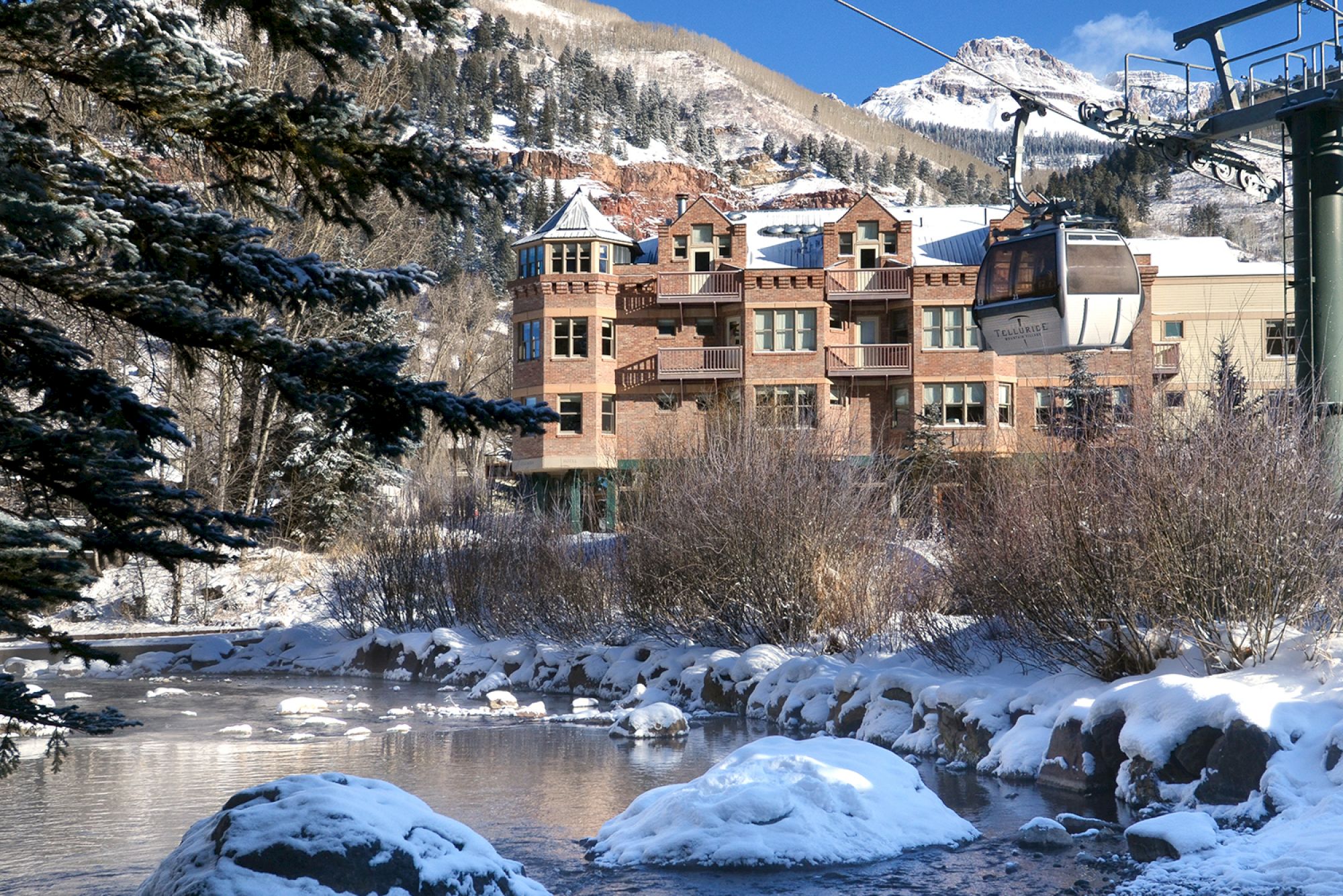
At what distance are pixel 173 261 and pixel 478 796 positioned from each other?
25.8 ft

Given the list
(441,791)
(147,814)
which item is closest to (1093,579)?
(441,791)

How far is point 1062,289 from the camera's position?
16.6 metres

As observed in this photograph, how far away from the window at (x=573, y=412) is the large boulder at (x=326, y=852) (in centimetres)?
3908

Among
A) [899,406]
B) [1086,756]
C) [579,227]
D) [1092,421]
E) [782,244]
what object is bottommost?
[1086,756]

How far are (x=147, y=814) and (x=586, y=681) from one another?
11.1m

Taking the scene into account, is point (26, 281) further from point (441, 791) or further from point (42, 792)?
point (42, 792)

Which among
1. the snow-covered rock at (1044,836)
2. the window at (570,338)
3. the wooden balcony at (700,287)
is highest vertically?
the wooden balcony at (700,287)

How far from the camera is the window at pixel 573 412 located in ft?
155

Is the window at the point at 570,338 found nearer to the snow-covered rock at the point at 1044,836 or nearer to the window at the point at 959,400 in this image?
the window at the point at 959,400

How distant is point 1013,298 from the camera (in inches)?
677

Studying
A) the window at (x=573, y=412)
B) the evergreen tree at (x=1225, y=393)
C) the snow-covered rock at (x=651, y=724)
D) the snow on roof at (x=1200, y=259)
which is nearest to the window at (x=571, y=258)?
the window at (x=573, y=412)

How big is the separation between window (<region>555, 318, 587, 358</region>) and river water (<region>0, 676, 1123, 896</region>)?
27.0 m

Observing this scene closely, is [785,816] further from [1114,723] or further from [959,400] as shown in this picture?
[959,400]

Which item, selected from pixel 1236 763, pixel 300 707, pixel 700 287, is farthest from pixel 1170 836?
pixel 700 287
